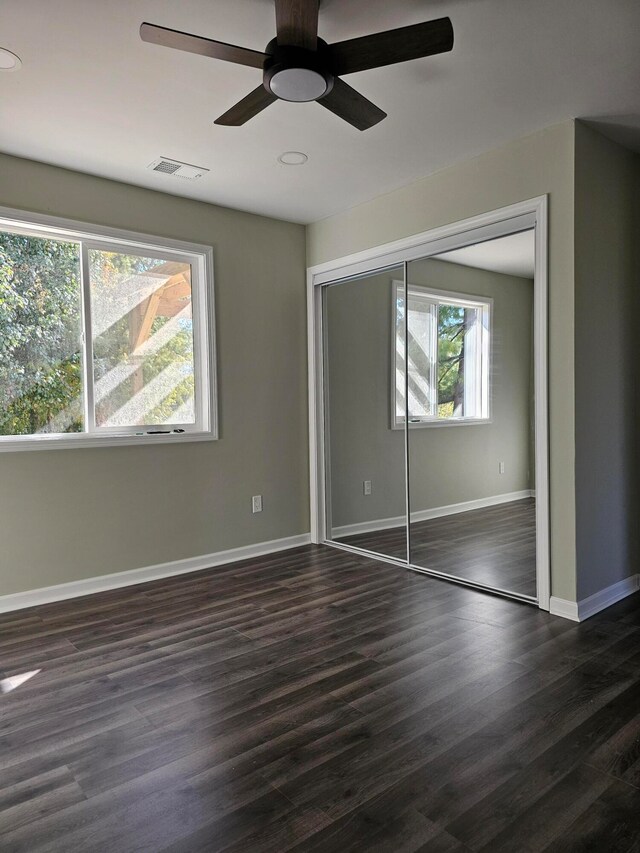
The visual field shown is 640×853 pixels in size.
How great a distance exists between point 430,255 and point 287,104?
4.86ft

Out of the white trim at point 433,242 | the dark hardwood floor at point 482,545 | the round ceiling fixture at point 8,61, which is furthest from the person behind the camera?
the dark hardwood floor at point 482,545

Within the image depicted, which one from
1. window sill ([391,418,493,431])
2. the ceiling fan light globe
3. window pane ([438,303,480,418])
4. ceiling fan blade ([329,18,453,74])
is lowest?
window sill ([391,418,493,431])

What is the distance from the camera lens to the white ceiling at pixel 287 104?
2219 mm

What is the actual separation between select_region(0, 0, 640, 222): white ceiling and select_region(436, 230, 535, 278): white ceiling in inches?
21.7

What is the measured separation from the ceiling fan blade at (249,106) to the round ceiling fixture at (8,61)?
0.86 metres

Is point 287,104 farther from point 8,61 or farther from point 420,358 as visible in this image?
point 420,358

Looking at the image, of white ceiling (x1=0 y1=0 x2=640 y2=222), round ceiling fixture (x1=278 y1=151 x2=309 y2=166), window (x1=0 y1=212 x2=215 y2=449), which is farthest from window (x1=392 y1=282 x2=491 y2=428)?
window (x1=0 y1=212 x2=215 y2=449)

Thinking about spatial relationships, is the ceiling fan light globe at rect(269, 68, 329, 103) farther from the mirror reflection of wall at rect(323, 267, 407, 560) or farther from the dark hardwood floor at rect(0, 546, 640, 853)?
the dark hardwood floor at rect(0, 546, 640, 853)

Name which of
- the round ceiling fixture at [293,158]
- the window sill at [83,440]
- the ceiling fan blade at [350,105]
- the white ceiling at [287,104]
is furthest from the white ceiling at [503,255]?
the window sill at [83,440]

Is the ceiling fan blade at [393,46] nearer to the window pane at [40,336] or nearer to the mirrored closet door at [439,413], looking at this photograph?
the mirrored closet door at [439,413]

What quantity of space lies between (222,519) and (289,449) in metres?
0.84

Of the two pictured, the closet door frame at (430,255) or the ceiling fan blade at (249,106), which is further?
the closet door frame at (430,255)

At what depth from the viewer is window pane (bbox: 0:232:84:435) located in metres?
3.56

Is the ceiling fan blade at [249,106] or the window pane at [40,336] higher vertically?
the ceiling fan blade at [249,106]
